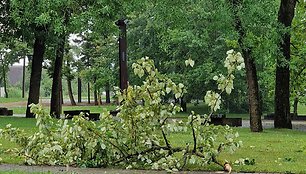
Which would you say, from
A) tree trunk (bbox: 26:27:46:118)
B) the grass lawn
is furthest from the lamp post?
tree trunk (bbox: 26:27:46:118)

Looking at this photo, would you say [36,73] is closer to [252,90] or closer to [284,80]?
[252,90]

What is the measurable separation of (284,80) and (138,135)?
44.9 ft

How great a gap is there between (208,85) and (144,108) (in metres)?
25.0

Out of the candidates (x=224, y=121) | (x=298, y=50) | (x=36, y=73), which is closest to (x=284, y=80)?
(x=224, y=121)

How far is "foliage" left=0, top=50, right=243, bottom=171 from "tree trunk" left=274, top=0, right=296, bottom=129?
12.4m

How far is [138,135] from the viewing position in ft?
25.8

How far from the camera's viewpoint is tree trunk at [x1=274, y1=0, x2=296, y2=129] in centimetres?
1938

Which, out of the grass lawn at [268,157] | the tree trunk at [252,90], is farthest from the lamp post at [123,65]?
the tree trunk at [252,90]

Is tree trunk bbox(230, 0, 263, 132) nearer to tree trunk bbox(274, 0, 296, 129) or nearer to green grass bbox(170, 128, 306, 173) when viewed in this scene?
tree trunk bbox(274, 0, 296, 129)

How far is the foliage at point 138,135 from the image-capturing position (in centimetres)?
759

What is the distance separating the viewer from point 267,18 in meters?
15.5

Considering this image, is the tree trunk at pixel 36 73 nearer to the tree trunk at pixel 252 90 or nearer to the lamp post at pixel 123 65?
the lamp post at pixel 123 65

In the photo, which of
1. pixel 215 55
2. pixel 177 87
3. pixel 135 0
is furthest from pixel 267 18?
pixel 215 55

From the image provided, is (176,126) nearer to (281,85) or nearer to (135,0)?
(135,0)
